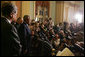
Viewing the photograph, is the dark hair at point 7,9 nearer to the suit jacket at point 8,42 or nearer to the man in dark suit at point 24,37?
the suit jacket at point 8,42

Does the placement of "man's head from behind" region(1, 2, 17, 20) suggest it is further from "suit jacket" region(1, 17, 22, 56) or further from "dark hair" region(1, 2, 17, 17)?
→ "suit jacket" region(1, 17, 22, 56)

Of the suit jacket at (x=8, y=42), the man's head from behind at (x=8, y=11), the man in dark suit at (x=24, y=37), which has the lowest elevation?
the man in dark suit at (x=24, y=37)

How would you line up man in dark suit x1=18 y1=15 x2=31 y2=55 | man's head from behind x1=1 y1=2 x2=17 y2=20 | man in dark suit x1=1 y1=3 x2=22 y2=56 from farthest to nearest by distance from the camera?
man in dark suit x1=18 y1=15 x2=31 y2=55, man's head from behind x1=1 y1=2 x2=17 y2=20, man in dark suit x1=1 y1=3 x2=22 y2=56

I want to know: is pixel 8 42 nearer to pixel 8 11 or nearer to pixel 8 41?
pixel 8 41

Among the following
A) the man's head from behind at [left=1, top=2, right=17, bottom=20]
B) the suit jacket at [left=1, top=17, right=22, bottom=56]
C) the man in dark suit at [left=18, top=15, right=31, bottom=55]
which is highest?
the man's head from behind at [left=1, top=2, right=17, bottom=20]

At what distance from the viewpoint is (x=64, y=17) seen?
9.76m

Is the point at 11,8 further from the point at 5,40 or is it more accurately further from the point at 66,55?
the point at 66,55

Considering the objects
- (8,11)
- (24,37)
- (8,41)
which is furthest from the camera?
(24,37)

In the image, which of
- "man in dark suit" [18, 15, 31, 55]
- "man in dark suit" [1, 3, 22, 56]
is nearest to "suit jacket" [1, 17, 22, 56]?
"man in dark suit" [1, 3, 22, 56]

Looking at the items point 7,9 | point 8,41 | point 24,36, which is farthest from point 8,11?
point 24,36

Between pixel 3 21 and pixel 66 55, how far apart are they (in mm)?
856

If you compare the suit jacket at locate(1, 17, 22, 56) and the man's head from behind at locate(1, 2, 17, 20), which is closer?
the suit jacket at locate(1, 17, 22, 56)

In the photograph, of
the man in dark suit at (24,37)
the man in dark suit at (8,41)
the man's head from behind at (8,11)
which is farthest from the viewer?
the man in dark suit at (24,37)

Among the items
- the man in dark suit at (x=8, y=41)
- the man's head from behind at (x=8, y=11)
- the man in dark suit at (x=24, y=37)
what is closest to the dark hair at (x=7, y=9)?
the man's head from behind at (x=8, y=11)
